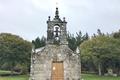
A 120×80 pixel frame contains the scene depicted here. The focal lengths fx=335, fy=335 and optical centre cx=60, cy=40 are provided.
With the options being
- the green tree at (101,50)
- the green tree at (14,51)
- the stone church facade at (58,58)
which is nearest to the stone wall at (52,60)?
the stone church facade at (58,58)

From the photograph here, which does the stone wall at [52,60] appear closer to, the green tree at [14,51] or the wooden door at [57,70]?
the wooden door at [57,70]

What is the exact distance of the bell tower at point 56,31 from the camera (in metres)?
35.0

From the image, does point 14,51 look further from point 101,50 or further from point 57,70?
point 57,70

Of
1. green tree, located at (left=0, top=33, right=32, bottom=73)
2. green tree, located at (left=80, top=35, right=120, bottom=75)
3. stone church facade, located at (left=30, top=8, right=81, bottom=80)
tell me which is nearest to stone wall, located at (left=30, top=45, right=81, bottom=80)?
stone church facade, located at (left=30, top=8, right=81, bottom=80)

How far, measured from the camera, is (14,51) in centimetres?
5903

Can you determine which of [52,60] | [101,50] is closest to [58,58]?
[52,60]

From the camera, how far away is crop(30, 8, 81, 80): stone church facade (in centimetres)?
3459

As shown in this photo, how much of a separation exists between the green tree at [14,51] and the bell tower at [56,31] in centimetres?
2436

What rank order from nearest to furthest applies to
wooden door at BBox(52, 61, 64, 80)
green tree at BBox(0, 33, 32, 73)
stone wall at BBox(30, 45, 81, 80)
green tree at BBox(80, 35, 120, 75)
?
stone wall at BBox(30, 45, 81, 80) → wooden door at BBox(52, 61, 64, 80) → green tree at BBox(80, 35, 120, 75) → green tree at BBox(0, 33, 32, 73)

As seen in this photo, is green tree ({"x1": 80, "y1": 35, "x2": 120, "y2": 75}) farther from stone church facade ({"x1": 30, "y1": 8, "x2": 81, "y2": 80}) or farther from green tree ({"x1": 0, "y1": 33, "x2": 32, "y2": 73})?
stone church facade ({"x1": 30, "y1": 8, "x2": 81, "y2": 80})

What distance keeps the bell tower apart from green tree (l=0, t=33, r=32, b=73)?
79.9 feet

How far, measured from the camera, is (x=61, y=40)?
35.2 metres

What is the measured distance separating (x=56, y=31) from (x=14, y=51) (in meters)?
25.2

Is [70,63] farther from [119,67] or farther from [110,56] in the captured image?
[119,67]
